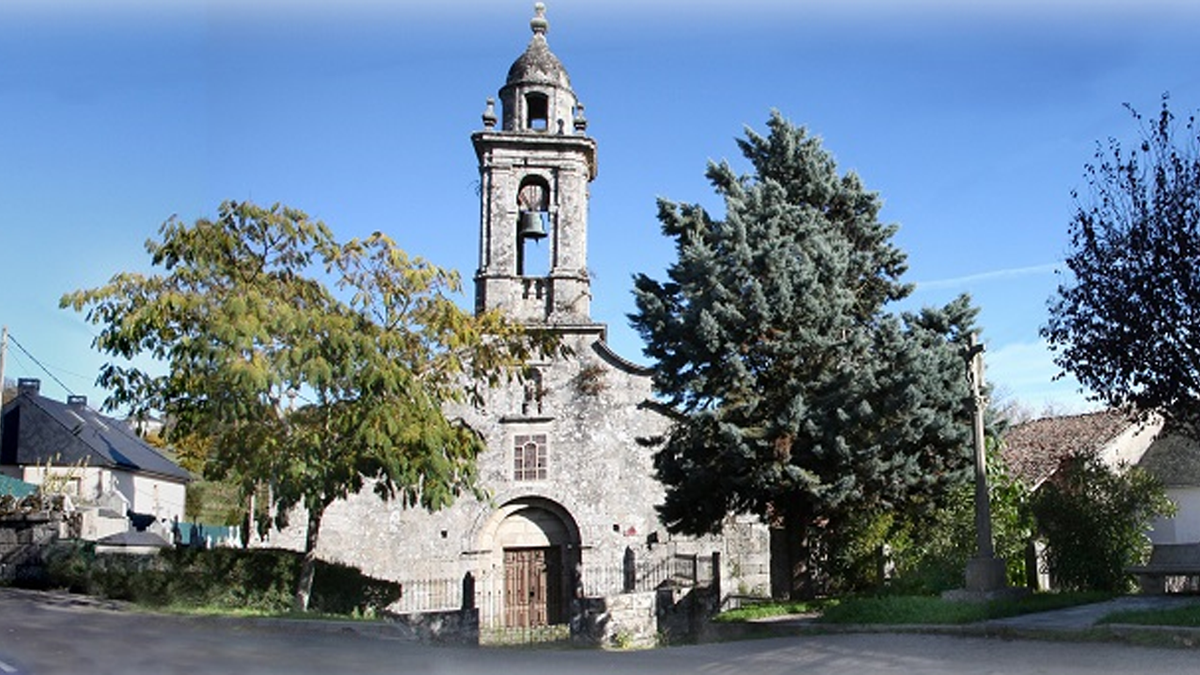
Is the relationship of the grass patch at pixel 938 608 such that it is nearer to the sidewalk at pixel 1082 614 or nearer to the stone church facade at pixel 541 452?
the sidewalk at pixel 1082 614

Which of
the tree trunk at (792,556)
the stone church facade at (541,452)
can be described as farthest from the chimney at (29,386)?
the tree trunk at (792,556)

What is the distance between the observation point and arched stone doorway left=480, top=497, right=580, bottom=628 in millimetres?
26641

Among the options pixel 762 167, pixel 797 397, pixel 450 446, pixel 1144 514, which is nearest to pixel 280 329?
pixel 450 446

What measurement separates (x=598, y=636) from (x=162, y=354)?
8804mm

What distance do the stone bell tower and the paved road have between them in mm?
14070

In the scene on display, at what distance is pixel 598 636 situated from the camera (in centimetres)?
1848

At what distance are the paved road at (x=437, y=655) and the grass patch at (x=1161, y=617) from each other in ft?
3.04

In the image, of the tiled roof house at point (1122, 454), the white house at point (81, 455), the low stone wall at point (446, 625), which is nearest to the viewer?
the low stone wall at point (446, 625)

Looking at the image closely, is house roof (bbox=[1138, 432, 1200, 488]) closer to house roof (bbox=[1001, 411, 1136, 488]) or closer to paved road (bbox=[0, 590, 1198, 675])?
house roof (bbox=[1001, 411, 1136, 488])

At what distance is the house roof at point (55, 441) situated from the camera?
3291 cm

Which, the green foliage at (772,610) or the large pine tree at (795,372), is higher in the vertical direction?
the large pine tree at (795,372)

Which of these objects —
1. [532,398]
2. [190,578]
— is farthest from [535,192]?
[190,578]

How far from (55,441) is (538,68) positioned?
19704 millimetres

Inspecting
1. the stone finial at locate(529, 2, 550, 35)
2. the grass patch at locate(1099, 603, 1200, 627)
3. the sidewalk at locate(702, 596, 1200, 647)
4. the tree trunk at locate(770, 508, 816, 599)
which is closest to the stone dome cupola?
the stone finial at locate(529, 2, 550, 35)
